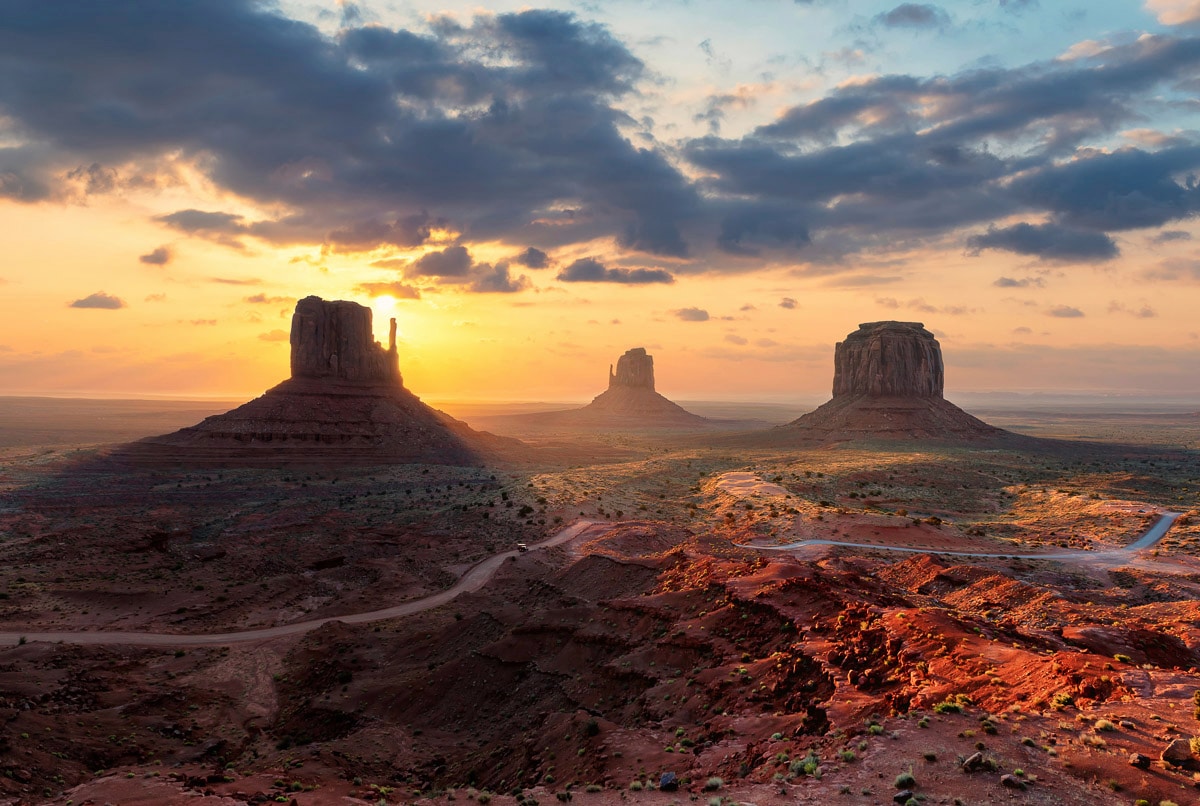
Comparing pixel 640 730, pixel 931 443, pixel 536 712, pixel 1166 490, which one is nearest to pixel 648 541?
pixel 536 712

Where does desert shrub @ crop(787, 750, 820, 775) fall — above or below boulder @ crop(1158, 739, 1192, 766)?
below

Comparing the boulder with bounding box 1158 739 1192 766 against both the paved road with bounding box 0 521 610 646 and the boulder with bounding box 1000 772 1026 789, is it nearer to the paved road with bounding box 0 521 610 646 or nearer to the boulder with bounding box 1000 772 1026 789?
the boulder with bounding box 1000 772 1026 789

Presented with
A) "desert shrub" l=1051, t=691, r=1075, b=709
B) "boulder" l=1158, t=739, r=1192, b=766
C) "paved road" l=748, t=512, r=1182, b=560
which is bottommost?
"paved road" l=748, t=512, r=1182, b=560

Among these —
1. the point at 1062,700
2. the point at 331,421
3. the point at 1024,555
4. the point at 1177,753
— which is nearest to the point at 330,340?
the point at 331,421

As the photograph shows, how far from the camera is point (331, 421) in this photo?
113438 millimetres

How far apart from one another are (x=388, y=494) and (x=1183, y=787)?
81.5 meters

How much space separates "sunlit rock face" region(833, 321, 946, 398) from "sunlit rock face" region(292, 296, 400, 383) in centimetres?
11414

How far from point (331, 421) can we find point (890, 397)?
122886 millimetres

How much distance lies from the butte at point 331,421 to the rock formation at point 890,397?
77.5 meters

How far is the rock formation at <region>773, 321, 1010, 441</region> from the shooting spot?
490 feet

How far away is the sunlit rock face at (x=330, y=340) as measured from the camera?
122500 millimetres

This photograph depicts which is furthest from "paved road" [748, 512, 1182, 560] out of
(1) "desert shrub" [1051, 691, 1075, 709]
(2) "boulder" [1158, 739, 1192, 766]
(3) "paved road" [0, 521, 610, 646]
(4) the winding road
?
(2) "boulder" [1158, 739, 1192, 766]

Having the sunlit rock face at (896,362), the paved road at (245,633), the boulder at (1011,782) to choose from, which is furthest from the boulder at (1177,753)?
the sunlit rock face at (896,362)

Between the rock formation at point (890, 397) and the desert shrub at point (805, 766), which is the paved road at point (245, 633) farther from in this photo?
the rock formation at point (890, 397)
